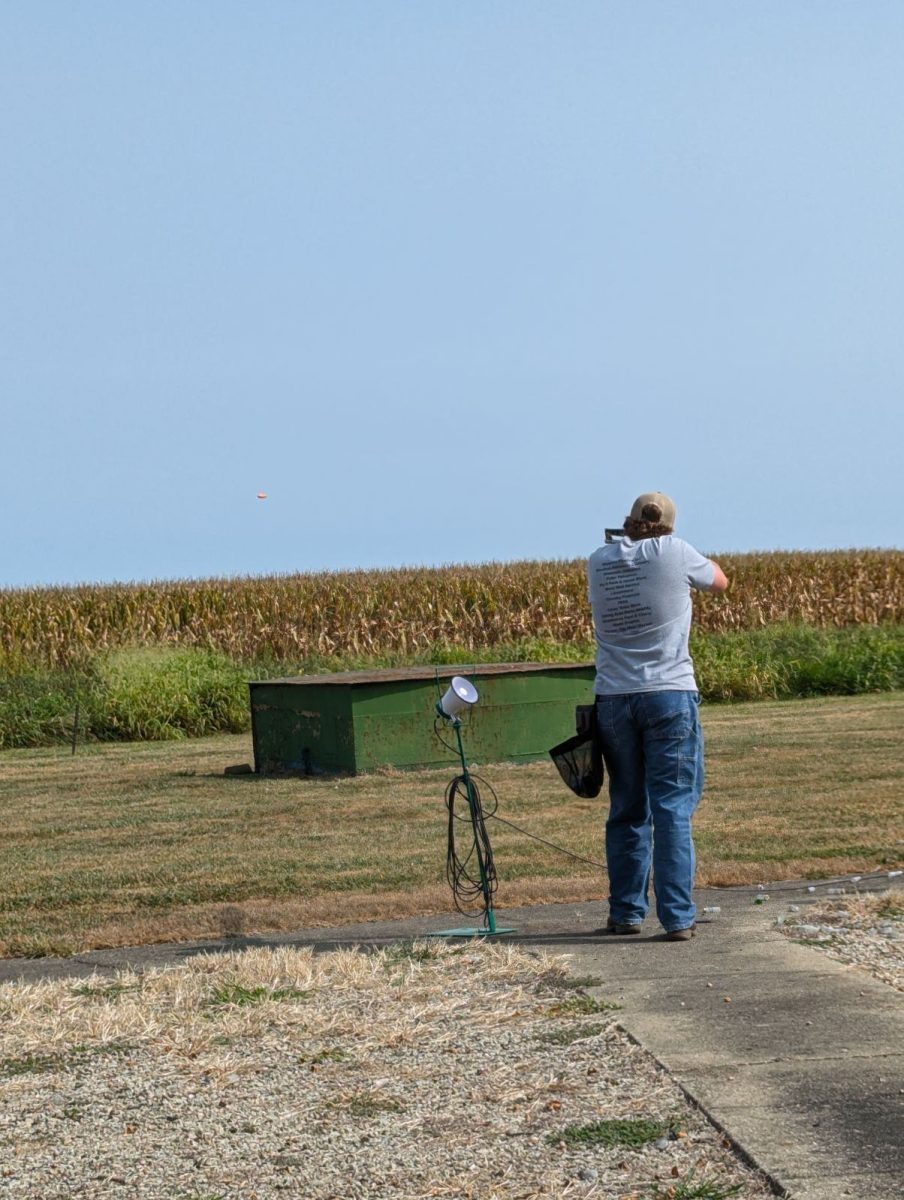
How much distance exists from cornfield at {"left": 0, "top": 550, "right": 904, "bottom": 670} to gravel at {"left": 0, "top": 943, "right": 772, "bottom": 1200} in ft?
70.1

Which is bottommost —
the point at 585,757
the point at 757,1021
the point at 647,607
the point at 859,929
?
the point at 859,929

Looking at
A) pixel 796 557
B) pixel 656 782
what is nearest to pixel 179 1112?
pixel 656 782

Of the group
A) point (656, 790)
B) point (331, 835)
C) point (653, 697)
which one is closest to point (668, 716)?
point (653, 697)

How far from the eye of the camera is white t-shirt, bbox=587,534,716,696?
7.21m

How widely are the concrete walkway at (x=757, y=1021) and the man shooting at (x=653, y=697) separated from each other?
36 centimetres

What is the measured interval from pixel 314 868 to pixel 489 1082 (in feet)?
17.6

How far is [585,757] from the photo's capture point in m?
7.46

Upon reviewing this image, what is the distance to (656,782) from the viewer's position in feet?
23.7

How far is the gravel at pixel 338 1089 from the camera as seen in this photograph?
4340 millimetres

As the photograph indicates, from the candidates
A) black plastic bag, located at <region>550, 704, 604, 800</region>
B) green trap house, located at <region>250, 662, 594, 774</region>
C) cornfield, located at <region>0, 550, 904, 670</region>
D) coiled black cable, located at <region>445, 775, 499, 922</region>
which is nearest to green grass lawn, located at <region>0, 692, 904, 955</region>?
coiled black cable, located at <region>445, 775, 499, 922</region>

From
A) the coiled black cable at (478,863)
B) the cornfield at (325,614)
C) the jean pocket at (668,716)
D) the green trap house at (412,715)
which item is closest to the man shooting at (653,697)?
the jean pocket at (668,716)

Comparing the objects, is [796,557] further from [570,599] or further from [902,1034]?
[902,1034]

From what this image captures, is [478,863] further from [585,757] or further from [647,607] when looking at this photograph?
[647,607]

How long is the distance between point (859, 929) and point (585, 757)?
1.39 meters
